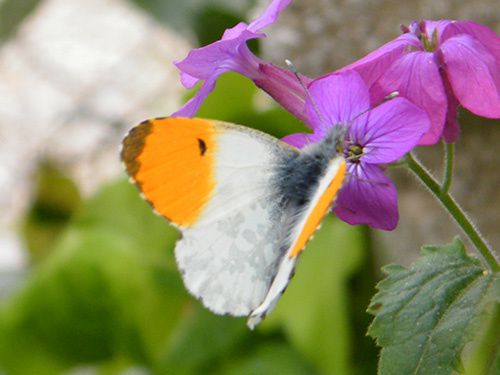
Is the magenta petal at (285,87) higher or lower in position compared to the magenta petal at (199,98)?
lower

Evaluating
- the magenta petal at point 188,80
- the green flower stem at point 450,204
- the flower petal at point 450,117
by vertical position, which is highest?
the magenta petal at point 188,80

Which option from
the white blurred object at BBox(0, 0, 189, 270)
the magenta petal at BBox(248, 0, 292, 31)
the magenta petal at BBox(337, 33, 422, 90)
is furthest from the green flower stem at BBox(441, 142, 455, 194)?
→ the white blurred object at BBox(0, 0, 189, 270)

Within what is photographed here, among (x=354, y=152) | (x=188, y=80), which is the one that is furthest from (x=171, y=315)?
(x=354, y=152)

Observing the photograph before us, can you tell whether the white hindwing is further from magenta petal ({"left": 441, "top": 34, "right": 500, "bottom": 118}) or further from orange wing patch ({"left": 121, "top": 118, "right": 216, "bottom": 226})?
magenta petal ({"left": 441, "top": 34, "right": 500, "bottom": 118})

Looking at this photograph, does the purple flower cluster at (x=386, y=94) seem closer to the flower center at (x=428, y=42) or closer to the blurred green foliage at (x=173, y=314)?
the flower center at (x=428, y=42)

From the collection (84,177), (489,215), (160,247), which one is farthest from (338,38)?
(84,177)

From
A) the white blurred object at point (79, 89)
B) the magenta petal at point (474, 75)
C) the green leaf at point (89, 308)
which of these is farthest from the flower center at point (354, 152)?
the white blurred object at point (79, 89)

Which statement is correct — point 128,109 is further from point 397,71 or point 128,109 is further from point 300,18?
point 397,71
